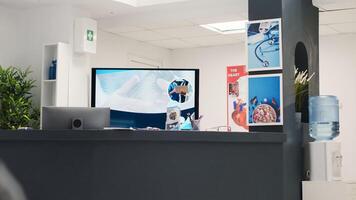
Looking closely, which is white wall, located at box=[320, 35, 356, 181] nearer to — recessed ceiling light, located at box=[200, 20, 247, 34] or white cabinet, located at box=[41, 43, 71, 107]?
recessed ceiling light, located at box=[200, 20, 247, 34]

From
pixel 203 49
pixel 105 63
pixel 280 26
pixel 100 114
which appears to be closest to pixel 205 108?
pixel 203 49

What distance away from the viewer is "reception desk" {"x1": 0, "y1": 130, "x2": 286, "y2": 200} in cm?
254

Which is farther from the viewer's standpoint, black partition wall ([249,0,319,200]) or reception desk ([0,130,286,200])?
black partition wall ([249,0,319,200])

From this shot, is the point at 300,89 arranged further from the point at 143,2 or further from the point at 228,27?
the point at 228,27

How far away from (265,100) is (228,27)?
342 centimetres

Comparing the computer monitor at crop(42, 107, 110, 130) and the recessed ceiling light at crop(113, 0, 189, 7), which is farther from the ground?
the recessed ceiling light at crop(113, 0, 189, 7)

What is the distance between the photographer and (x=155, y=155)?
2.61 m

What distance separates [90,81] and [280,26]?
307 cm

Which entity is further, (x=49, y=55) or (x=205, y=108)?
(x=205, y=108)

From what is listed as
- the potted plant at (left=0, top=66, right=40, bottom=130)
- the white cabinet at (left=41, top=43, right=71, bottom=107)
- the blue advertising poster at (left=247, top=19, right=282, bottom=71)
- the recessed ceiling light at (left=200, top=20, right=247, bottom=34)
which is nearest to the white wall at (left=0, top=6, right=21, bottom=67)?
the potted plant at (left=0, top=66, right=40, bottom=130)

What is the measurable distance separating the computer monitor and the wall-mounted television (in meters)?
3.63

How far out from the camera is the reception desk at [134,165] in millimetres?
2541

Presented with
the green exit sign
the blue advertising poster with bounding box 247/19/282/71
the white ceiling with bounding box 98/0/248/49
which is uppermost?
the white ceiling with bounding box 98/0/248/49

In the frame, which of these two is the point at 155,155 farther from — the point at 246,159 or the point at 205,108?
the point at 205,108
